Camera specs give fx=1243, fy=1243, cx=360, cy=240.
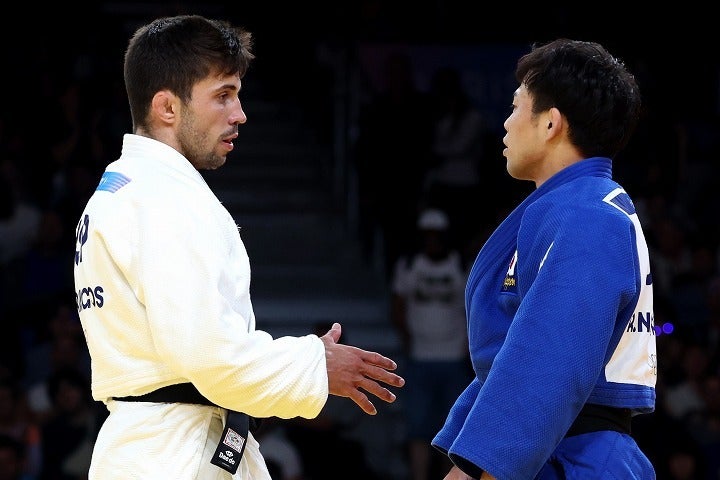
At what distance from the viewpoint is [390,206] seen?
8336 mm

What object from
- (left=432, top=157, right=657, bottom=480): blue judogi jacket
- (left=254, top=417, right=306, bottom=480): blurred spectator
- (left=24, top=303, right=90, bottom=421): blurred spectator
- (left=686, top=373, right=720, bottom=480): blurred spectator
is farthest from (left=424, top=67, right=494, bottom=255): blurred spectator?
(left=432, top=157, right=657, bottom=480): blue judogi jacket

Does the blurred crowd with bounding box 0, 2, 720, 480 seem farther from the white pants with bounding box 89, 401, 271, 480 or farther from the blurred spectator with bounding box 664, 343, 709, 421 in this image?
the white pants with bounding box 89, 401, 271, 480

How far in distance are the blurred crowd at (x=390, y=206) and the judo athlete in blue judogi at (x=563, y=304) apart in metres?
4.05

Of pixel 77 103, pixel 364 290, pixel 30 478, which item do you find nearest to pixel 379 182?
pixel 364 290

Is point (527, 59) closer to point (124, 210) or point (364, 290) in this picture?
point (124, 210)

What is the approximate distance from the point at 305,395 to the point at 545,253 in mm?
620

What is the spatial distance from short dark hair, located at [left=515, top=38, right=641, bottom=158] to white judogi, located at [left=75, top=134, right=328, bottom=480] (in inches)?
29.9

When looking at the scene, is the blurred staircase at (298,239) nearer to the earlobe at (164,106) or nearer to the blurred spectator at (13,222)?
the blurred spectator at (13,222)

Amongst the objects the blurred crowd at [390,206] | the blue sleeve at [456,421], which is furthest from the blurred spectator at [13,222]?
the blue sleeve at [456,421]

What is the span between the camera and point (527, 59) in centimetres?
282

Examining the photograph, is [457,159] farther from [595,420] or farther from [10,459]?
[595,420]

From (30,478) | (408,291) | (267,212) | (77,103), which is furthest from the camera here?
(267,212)

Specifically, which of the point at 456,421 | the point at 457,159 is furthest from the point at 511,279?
the point at 457,159

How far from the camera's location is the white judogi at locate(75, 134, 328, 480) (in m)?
2.65
